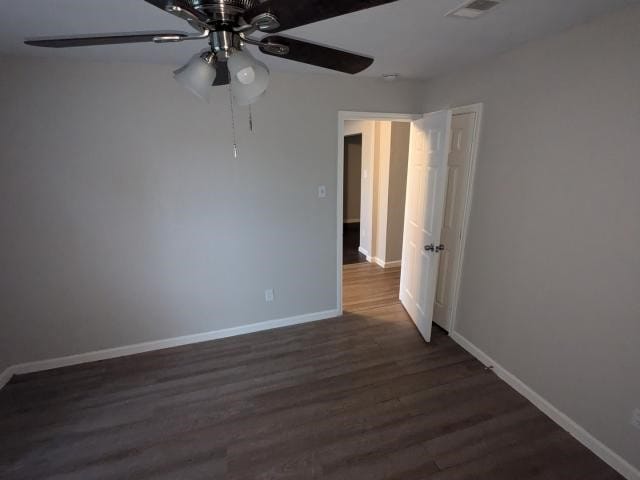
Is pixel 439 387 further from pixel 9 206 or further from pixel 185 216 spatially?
→ pixel 9 206

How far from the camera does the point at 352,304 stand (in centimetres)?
347

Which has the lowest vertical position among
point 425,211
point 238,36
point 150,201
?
point 425,211

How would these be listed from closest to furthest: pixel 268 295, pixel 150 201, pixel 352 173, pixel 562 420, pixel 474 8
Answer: pixel 474 8
pixel 562 420
pixel 150 201
pixel 268 295
pixel 352 173

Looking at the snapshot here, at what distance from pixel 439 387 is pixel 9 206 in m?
3.37

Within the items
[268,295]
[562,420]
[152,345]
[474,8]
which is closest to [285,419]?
[268,295]

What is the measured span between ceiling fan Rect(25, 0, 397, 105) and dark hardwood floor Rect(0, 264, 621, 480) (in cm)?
190

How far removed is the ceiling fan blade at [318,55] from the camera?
1067 mm

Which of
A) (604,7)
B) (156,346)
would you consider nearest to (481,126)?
(604,7)

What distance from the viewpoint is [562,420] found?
74.2 inches

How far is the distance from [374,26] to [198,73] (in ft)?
3.55

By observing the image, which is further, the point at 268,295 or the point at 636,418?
the point at 268,295

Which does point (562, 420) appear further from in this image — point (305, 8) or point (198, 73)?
point (198, 73)

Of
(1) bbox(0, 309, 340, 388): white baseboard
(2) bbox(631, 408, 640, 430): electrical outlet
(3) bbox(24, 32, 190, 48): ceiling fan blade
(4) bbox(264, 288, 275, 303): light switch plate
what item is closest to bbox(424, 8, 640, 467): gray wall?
(2) bbox(631, 408, 640, 430): electrical outlet

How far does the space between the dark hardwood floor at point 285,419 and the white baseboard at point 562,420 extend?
0.04 metres
